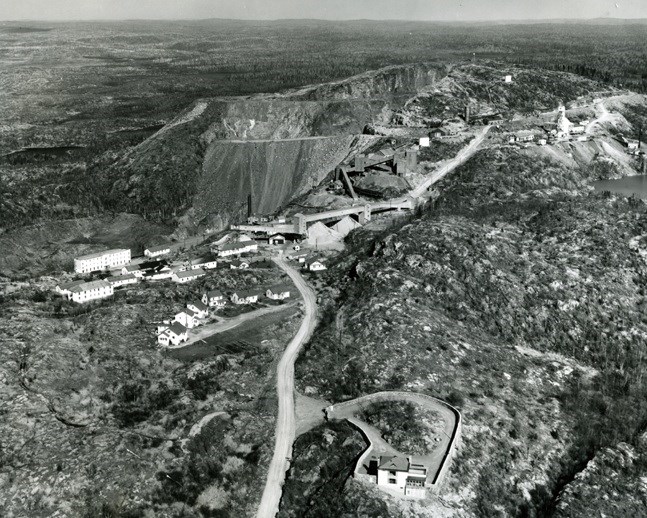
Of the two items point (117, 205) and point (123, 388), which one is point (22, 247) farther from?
point (123, 388)

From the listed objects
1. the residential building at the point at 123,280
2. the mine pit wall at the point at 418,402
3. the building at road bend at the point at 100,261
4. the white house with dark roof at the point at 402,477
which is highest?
the white house with dark roof at the point at 402,477

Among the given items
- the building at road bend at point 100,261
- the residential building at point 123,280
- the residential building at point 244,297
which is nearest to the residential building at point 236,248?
the building at road bend at point 100,261

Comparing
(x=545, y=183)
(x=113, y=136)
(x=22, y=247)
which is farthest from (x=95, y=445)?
(x=113, y=136)

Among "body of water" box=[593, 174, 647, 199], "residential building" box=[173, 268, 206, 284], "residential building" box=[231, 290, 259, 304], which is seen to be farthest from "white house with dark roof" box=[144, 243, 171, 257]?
"body of water" box=[593, 174, 647, 199]

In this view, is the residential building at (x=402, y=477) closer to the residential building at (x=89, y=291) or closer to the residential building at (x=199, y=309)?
the residential building at (x=199, y=309)

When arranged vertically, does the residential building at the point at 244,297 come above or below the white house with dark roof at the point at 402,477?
below

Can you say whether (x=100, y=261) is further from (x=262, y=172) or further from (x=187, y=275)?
(x=262, y=172)

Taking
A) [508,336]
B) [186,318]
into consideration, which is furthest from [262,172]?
[508,336]
